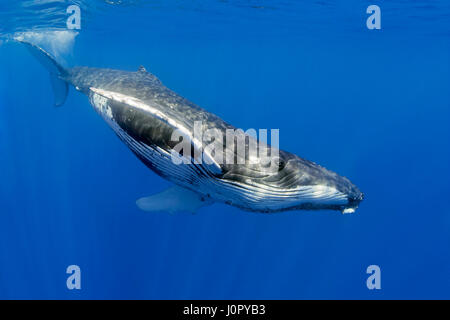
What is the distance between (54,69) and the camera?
10875 millimetres

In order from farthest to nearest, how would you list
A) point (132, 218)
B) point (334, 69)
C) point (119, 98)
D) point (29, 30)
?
point (334, 69) → point (29, 30) → point (132, 218) → point (119, 98)

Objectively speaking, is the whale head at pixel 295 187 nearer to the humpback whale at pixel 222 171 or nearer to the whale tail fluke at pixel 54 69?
the humpback whale at pixel 222 171

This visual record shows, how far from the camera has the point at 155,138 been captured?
13.1 ft

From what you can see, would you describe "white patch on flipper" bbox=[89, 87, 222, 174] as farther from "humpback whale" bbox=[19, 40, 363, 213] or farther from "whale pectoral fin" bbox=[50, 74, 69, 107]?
"whale pectoral fin" bbox=[50, 74, 69, 107]

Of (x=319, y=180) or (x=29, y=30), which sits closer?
(x=319, y=180)

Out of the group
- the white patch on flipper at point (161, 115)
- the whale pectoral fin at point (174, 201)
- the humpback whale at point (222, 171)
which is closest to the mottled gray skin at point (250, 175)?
the humpback whale at point (222, 171)

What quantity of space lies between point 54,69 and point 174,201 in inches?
307

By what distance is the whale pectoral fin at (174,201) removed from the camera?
18.3ft

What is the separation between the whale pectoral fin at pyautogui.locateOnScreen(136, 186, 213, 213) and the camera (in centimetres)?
558

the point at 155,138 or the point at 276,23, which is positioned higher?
the point at 276,23

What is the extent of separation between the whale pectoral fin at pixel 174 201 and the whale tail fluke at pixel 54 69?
6124 millimetres

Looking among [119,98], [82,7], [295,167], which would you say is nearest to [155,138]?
[119,98]

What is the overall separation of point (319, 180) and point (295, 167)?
0.31 meters

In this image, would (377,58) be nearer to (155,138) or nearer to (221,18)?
(221,18)
